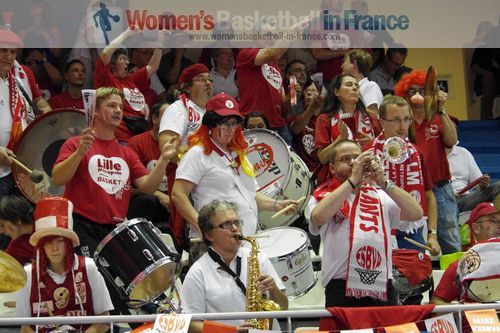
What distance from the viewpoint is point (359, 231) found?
6.99 meters

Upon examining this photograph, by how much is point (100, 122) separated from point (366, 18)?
4.54 meters

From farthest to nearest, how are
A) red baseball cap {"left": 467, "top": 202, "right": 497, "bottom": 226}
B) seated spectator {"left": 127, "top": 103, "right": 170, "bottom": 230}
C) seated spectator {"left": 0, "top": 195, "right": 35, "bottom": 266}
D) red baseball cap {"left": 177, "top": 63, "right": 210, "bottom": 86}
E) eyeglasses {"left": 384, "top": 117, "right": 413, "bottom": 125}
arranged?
red baseball cap {"left": 177, "top": 63, "right": 210, "bottom": 86}
seated spectator {"left": 127, "top": 103, "right": 170, "bottom": 230}
eyeglasses {"left": 384, "top": 117, "right": 413, "bottom": 125}
seated spectator {"left": 0, "top": 195, "right": 35, "bottom": 266}
red baseball cap {"left": 467, "top": 202, "right": 497, "bottom": 226}

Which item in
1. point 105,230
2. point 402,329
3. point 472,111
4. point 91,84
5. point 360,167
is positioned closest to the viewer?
point 402,329

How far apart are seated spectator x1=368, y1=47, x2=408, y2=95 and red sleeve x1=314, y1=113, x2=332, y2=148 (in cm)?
274

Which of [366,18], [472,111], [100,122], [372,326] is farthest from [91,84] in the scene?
[372,326]

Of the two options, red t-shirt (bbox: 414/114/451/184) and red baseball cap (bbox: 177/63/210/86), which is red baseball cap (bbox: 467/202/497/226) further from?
red baseball cap (bbox: 177/63/210/86)

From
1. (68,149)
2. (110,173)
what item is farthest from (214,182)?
(68,149)

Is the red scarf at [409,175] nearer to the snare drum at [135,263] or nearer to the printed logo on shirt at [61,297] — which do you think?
the snare drum at [135,263]

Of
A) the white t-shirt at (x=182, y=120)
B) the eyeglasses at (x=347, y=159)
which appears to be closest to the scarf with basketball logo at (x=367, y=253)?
the eyeglasses at (x=347, y=159)

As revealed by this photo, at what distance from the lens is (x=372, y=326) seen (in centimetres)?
623

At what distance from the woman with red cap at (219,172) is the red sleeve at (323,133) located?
5.21 feet

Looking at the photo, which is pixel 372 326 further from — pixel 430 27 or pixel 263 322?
pixel 430 27

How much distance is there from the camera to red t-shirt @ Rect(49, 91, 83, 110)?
429 inches

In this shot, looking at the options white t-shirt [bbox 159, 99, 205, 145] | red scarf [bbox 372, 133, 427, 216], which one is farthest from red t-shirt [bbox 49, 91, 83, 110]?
red scarf [bbox 372, 133, 427, 216]
